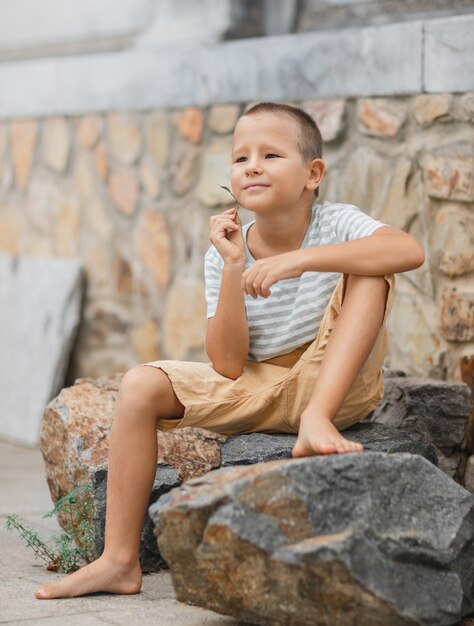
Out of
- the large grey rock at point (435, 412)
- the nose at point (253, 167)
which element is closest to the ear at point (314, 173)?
the nose at point (253, 167)

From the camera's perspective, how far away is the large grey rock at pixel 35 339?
17.7 feet

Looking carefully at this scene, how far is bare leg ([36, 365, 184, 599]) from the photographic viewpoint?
281 centimetres

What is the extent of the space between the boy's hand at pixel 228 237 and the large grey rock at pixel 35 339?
2.54 m

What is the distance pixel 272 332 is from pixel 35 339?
8.72 feet

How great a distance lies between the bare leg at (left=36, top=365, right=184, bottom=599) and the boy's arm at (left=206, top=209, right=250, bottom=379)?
8.9 inches

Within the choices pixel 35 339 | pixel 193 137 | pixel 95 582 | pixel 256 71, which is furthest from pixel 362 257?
pixel 35 339

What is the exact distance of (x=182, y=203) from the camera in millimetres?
4926

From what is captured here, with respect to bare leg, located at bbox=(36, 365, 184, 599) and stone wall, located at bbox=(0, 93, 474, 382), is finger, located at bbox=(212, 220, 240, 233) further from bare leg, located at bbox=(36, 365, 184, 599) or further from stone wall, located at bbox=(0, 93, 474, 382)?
stone wall, located at bbox=(0, 93, 474, 382)

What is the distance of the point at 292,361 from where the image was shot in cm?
307

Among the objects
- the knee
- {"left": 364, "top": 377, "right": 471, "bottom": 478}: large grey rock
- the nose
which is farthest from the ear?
{"left": 364, "top": 377, "right": 471, "bottom": 478}: large grey rock

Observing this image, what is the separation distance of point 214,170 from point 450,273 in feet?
4.32

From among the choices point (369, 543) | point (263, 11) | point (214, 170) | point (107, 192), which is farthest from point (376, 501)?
point (107, 192)

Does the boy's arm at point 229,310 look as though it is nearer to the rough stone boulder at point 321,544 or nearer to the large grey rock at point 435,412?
the rough stone boulder at point 321,544

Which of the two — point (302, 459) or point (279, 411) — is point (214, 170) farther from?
point (302, 459)
